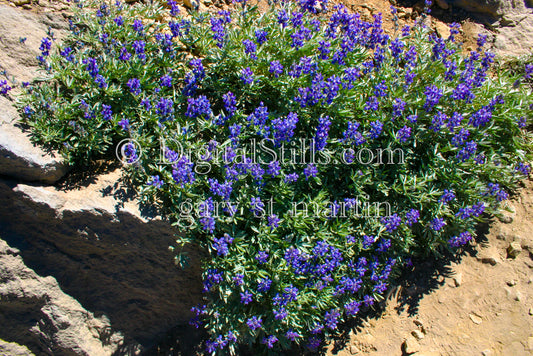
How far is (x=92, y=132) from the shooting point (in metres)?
4.48

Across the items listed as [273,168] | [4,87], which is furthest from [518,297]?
[4,87]

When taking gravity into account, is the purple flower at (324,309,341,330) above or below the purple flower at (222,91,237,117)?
below

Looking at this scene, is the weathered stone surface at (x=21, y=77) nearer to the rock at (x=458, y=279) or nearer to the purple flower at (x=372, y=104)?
the purple flower at (x=372, y=104)

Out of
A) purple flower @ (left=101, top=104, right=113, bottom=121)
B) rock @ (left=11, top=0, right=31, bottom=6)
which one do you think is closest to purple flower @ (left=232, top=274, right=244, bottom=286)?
purple flower @ (left=101, top=104, right=113, bottom=121)

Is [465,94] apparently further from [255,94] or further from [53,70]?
[53,70]

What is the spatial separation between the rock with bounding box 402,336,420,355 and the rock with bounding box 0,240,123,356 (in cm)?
357

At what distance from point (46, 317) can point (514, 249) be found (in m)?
5.97

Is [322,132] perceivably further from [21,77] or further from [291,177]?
[21,77]

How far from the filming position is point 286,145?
15.6ft

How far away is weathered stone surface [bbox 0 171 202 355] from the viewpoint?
4.34 meters

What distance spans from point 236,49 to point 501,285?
4.53 metres

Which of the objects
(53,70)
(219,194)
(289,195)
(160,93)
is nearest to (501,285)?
(289,195)

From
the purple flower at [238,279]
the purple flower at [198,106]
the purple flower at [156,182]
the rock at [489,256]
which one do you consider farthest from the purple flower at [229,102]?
the rock at [489,256]

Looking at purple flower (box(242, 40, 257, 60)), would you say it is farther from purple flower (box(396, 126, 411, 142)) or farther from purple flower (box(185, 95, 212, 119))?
purple flower (box(396, 126, 411, 142))
